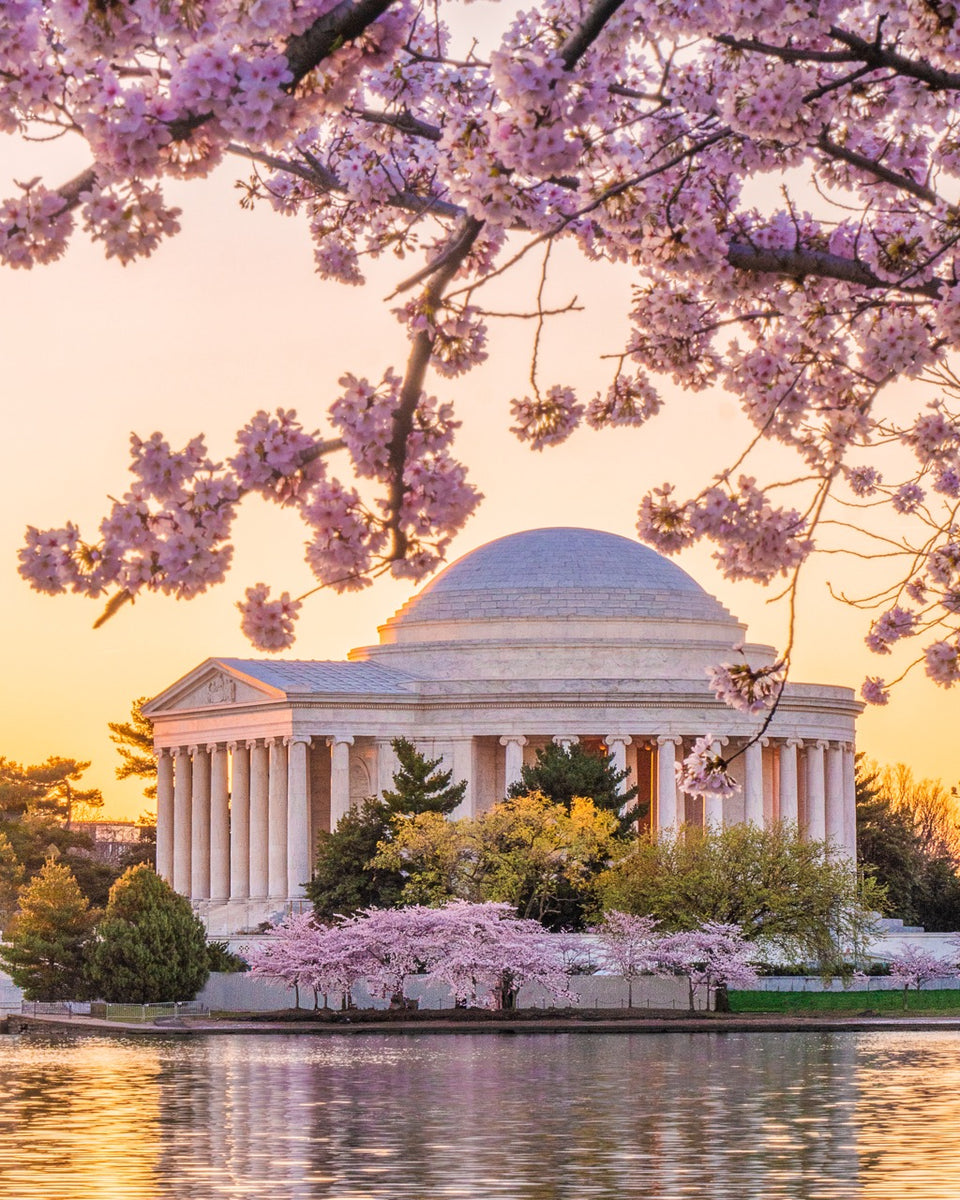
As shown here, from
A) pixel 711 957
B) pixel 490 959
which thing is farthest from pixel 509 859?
pixel 711 957

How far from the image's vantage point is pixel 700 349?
2012 centimetres

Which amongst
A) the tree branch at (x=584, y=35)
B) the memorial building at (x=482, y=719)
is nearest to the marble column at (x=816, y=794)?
the memorial building at (x=482, y=719)

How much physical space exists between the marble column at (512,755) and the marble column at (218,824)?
13.2 metres

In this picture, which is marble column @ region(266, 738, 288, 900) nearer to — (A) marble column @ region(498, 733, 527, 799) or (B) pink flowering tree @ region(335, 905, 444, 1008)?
(A) marble column @ region(498, 733, 527, 799)

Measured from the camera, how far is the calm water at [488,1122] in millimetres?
28344

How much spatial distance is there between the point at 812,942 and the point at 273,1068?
30.5 m

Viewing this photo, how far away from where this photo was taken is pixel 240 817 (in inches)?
4422

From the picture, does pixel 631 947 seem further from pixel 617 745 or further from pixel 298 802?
pixel 298 802

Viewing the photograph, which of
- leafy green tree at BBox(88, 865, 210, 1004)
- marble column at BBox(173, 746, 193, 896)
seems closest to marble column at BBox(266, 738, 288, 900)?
marble column at BBox(173, 746, 193, 896)

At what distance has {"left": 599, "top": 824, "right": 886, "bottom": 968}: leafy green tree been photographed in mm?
81750

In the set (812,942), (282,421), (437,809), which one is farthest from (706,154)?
(437,809)

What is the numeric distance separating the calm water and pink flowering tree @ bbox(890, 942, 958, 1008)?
2128 centimetres

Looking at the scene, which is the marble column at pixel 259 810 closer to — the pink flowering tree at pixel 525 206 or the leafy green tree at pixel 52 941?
the leafy green tree at pixel 52 941

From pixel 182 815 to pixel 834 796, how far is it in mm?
29090
